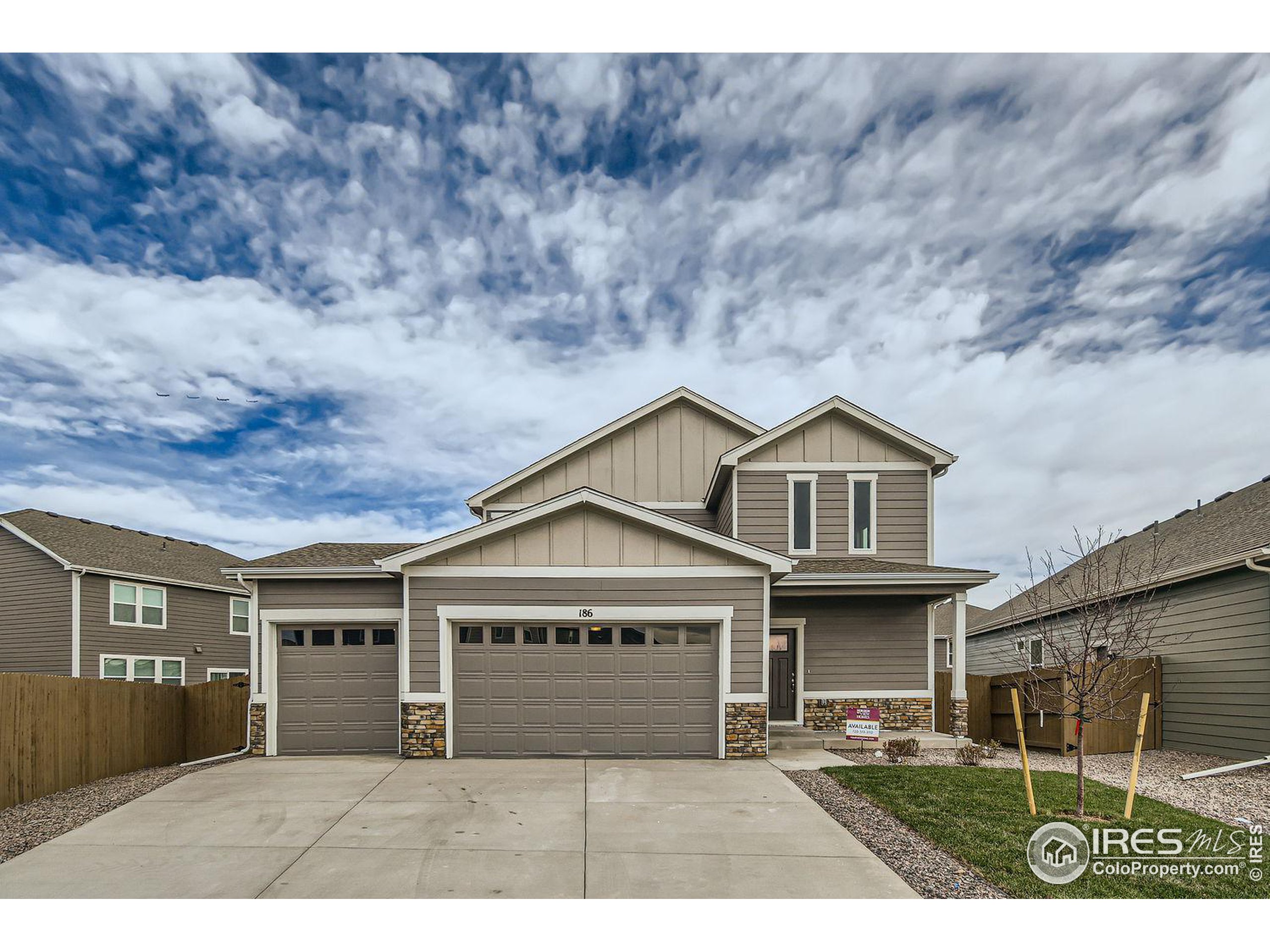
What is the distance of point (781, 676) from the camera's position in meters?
14.3

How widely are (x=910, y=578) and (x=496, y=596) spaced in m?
7.21

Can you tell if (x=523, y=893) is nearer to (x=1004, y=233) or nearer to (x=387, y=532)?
(x=1004, y=233)

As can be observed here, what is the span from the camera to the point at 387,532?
1399 inches

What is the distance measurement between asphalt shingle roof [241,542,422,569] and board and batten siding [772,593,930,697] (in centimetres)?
757

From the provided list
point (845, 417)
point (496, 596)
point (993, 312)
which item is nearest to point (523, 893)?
point (496, 596)

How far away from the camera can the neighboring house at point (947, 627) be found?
2658 cm

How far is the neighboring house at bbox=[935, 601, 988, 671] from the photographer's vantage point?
26.6 meters

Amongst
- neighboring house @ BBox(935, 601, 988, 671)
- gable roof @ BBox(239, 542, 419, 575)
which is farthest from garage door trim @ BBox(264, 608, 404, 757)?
neighboring house @ BBox(935, 601, 988, 671)

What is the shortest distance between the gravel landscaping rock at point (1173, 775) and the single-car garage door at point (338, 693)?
7.65 metres

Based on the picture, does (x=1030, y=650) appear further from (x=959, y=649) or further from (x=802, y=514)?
(x=802, y=514)

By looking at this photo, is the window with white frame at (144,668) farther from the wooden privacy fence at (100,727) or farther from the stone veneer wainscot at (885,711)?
the stone veneer wainscot at (885,711)

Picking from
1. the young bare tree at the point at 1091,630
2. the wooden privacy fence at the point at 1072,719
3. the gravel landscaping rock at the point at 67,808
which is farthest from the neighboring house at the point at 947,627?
the gravel landscaping rock at the point at 67,808

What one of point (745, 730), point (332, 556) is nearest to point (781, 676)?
point (745, 730)

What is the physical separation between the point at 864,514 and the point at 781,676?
12.3 feet
